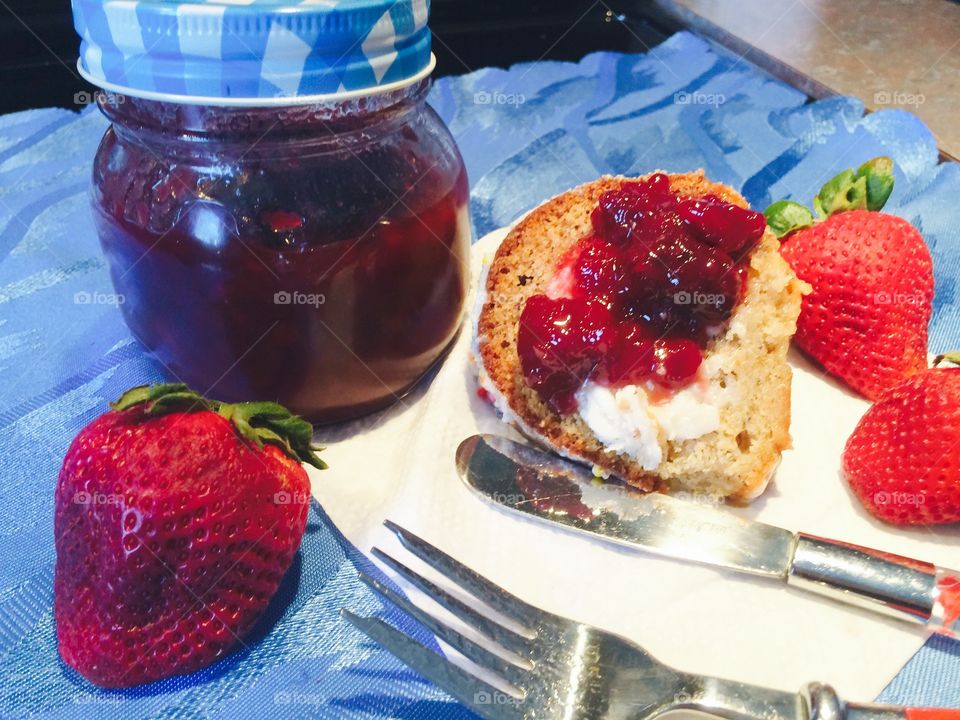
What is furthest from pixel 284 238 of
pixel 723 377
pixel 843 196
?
pixel 843 196

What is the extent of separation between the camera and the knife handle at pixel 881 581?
1234 mm

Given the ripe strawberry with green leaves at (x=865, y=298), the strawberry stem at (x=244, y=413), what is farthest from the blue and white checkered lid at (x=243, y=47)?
the ripe strawberry with green leaves at (x=865, y=298)

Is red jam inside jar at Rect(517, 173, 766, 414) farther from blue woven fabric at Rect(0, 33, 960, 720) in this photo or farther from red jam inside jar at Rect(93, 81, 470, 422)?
blue woven fabric at Rect(0, 33, 960, 720)

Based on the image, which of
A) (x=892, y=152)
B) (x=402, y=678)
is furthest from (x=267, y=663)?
(x=892, y=152)

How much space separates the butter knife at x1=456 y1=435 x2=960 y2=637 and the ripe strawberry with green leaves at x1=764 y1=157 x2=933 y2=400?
543 mm

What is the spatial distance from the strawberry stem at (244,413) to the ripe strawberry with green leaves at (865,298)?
46.0 inches

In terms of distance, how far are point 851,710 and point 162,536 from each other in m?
1.05

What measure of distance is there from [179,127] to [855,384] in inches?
59.2

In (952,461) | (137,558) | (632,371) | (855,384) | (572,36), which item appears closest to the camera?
(137,558)

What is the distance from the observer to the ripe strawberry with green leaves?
1696mm

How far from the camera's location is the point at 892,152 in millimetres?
2582

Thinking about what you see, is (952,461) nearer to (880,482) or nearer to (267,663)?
(880,482)

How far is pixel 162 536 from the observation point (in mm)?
1180

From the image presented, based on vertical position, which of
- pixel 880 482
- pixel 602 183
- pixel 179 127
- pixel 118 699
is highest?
pixel 179 127
